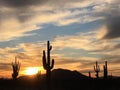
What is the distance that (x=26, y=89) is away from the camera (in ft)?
134

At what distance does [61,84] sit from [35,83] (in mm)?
3923

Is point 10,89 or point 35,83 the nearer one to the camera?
point 10,89

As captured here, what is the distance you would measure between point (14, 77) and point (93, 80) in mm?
9083

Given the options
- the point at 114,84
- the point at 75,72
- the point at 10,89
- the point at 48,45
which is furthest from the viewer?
the point at 75,72

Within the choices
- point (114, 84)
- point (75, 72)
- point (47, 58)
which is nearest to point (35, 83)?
point (114, 84)

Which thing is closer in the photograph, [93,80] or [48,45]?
[48,45]

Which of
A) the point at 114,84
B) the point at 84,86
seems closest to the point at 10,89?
the point at 84,86

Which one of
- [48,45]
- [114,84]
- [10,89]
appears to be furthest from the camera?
[114,84]

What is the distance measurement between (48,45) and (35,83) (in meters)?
16.1

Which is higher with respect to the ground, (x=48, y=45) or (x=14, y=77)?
(x=48, y=45)

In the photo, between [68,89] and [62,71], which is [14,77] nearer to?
[68,89]

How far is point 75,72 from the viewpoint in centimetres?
8294

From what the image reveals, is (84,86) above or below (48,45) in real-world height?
below

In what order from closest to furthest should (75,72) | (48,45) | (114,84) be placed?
(48,45) → (114,84) → (75,72)
